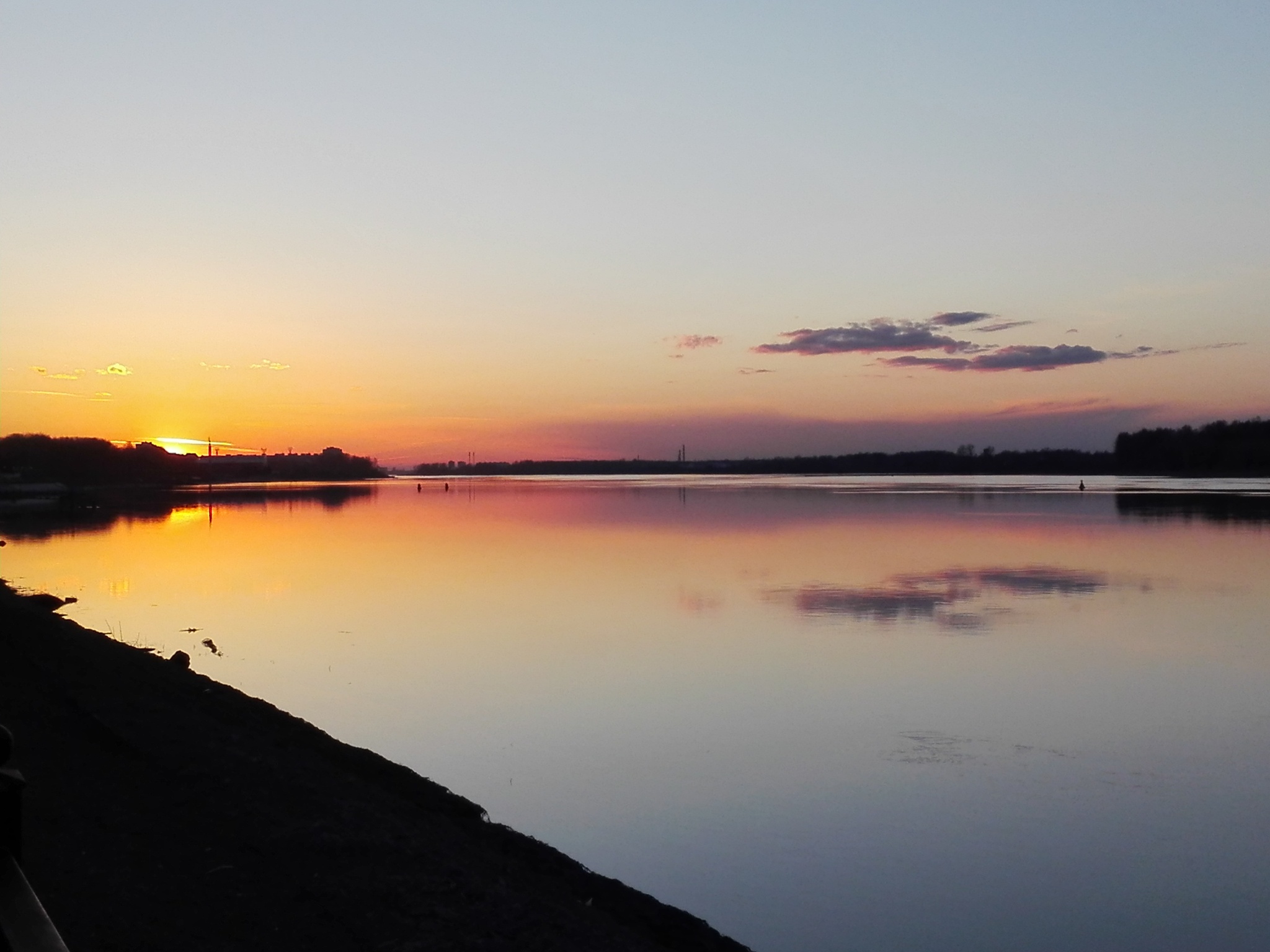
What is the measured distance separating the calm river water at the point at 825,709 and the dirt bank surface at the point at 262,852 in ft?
2.36

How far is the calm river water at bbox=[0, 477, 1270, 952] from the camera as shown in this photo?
602cm

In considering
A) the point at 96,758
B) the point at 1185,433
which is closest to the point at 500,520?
the point at 96,758

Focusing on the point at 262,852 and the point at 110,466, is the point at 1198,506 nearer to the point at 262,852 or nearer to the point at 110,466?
the point at 262,852

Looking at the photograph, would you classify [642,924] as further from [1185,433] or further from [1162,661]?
[1185,433]

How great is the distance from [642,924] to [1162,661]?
8.48 m

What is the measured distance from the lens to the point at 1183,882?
604 centimetres

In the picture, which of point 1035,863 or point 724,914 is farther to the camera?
point 1035,863

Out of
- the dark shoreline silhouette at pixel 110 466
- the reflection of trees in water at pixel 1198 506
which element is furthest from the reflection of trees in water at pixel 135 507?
the reflection of trees in water at pixel 1198 506

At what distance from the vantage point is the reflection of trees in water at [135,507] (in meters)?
36.8

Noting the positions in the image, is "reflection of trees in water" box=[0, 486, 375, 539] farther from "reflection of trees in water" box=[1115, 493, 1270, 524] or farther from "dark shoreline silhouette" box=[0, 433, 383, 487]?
"reflection of trees in water" box=[1115, 493, 1270, 524]

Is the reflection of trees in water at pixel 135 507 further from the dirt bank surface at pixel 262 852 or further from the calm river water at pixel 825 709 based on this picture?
the dirt bank surface at pixel 262 852

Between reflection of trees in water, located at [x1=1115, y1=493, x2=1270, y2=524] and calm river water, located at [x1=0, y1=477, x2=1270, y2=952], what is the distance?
448 inches

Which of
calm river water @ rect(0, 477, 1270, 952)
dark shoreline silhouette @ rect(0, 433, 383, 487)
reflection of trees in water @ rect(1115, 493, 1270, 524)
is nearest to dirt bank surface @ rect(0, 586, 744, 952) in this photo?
calm river water @ rect(0, 477, 1270, 952)

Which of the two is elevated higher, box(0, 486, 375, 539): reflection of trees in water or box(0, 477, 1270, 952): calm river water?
box(0, 486, 375, 539): reflection of trees in water
